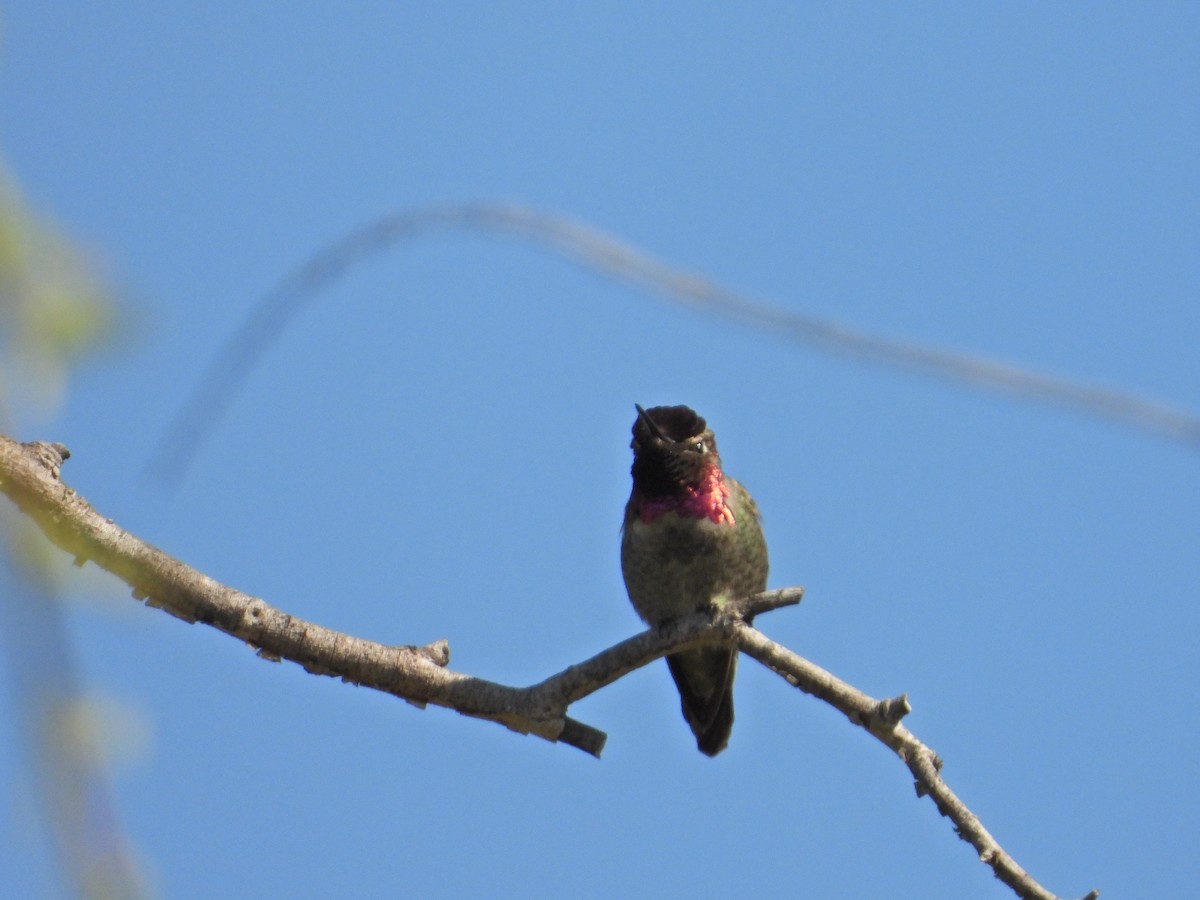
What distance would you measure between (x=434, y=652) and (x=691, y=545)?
1.94 meters

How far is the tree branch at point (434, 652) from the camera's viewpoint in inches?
169

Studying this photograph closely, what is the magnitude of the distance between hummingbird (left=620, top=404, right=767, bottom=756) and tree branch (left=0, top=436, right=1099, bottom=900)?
4.28ft

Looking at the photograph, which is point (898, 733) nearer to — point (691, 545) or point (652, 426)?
point (691, 545)

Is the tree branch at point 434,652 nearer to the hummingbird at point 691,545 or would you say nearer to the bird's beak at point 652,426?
the hummingbird at point 691,545

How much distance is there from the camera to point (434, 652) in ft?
16.7

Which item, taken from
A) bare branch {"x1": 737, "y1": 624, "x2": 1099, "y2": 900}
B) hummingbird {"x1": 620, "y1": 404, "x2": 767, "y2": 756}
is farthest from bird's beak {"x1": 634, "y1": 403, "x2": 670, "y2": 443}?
bare branch {"x1": 737, "y1": 624, "x2": 1099, "y2": 900}

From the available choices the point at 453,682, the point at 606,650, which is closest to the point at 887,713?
the point at 606,650

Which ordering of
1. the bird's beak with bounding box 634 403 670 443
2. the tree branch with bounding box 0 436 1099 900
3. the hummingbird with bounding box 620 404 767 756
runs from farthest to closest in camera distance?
the bird's beak with bounding box 634 403 670 443 < the hummingbird with bounding box 620 404 767 756 < the tree branch with bounding box 0 436 1099 900

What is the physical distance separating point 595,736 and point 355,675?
93 centimetres

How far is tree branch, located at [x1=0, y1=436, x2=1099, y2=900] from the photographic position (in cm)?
430

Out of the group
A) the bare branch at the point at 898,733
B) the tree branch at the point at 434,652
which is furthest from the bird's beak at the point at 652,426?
the bare branch at the point at 898,733

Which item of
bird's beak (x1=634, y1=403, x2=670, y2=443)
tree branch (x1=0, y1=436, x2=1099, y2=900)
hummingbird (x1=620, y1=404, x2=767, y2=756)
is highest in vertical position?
bird's beak (x1=634, y1=403, x2=670, y2=443)

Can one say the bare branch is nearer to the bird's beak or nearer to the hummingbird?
the hummingbird

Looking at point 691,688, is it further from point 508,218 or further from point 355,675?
point 508,218
